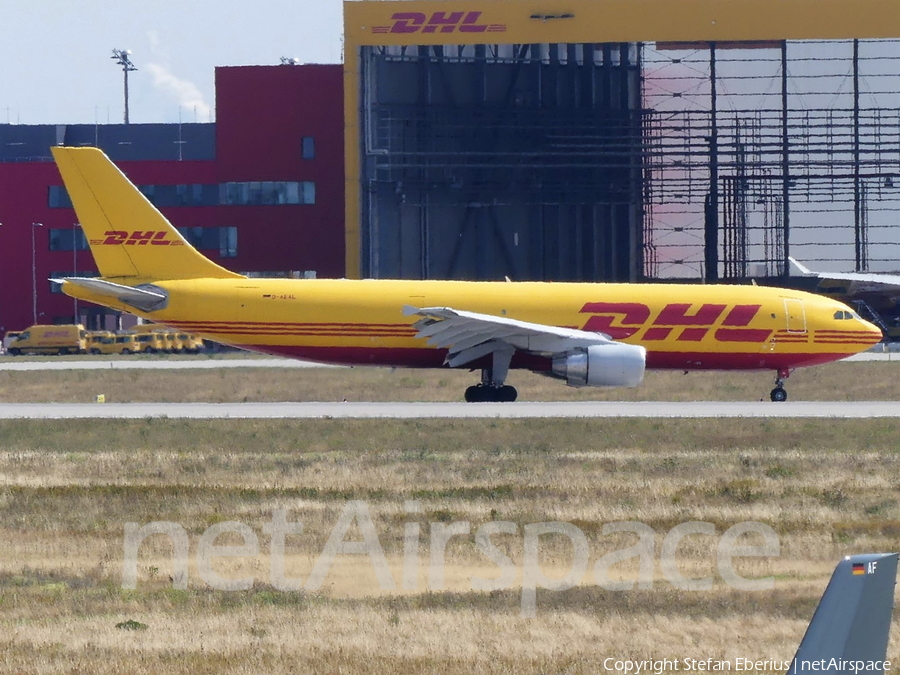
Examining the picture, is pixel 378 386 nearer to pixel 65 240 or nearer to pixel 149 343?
pixel 149 343

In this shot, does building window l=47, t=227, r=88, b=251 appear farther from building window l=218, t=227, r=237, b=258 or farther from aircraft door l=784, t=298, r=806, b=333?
aircraft door l=784, t=298, r=806, b=333

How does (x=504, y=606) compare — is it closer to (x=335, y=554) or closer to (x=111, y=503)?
(x=335, y=554)

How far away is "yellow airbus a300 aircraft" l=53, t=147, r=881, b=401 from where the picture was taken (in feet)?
113

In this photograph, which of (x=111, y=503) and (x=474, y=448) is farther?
(x=474, y=448)

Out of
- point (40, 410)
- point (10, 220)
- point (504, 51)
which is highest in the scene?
point (504, 51)

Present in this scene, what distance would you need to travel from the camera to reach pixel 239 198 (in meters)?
78.1

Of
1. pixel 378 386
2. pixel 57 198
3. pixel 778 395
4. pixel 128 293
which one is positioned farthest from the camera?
pixel 57 198

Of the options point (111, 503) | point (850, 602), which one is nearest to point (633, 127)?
point (111, 503)

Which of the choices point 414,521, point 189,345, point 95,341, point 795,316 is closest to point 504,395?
point 795,316

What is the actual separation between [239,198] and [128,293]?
146 feet

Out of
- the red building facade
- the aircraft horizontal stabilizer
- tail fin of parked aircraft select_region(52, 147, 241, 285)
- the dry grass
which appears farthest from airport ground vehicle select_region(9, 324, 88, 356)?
the aircraft horizontal stabilizer

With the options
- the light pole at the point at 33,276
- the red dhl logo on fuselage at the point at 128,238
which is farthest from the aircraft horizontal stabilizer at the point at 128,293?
the light pole at the point at 33,276

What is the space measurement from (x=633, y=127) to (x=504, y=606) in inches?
2036

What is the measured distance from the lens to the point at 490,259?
66250 mm
